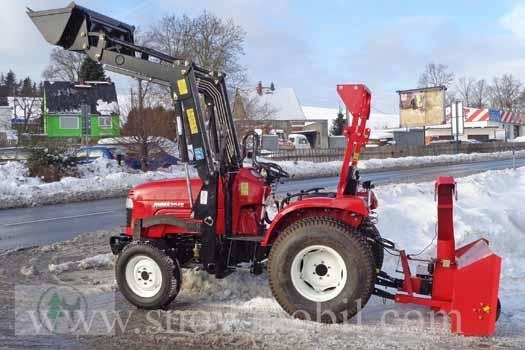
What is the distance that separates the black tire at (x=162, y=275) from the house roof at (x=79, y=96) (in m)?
62.7

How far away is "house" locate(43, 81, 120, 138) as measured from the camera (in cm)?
6719

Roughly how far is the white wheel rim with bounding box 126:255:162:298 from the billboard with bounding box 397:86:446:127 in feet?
177

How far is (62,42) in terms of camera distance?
6238 millimetres

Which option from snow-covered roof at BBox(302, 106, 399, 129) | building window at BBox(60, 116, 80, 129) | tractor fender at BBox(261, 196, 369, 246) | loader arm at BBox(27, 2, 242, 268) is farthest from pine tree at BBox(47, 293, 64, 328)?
snow-covered roof at BBox(302, 106, 399, 129)

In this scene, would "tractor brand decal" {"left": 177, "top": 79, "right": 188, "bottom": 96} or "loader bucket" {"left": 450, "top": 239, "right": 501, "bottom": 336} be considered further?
"tractor brand decal" {"left": 177, "top": 79, "right": 188, "bottom": 96}

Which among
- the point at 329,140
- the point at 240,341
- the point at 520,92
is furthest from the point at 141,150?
the point at 520,92

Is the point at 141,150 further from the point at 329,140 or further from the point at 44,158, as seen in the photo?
the point at 329,140

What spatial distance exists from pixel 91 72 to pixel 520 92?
75.8 m

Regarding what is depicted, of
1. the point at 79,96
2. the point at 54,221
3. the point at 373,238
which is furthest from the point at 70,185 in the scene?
the point at 79,96

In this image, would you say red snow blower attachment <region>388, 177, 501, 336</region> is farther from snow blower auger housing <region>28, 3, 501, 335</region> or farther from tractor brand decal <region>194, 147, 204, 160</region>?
tractor brand decal <region>194, 147, 204, 160</region>

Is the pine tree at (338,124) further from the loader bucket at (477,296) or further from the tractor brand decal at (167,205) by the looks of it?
the loader bucket at (477,296)

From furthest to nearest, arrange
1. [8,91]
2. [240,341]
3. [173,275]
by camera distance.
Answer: [8,91]
[173,275]
[240,341]

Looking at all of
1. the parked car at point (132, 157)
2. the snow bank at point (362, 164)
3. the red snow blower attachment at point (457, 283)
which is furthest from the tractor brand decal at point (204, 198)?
the parked car at point (132, 157)

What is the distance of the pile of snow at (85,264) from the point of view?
8.29 m
